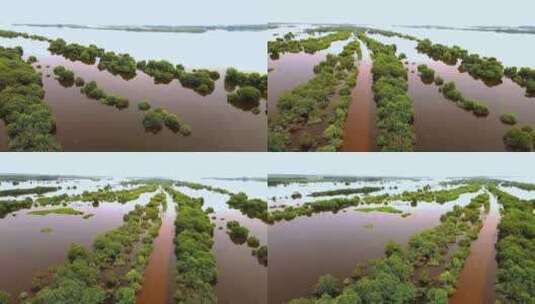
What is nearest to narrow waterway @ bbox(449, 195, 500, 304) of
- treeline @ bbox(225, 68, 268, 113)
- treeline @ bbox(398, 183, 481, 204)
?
treeline @ bbox(398, 183, 481, 204)

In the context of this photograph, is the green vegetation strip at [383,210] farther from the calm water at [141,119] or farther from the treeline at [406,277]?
the calm water at [141,119]

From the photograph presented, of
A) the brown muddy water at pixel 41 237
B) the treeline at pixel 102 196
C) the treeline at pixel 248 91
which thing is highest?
the treeline at pixel 248 91

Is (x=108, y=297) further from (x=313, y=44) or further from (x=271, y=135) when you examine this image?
(x=313, y=44)

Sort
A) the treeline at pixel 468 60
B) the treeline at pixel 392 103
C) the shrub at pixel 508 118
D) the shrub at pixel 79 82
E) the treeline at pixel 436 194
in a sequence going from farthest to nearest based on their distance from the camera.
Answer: the treeline at pixel 436 194
the shrub at pixel 79 82
the treeline at pixel 468 60
the shrub at pixel 508 118
the treeline at pixel 392 103

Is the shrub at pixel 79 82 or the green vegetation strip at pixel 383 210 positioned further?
the green vegetation strip at pixel 383 210

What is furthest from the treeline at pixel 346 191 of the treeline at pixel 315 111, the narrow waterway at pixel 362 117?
the treeline at pixel 315 111

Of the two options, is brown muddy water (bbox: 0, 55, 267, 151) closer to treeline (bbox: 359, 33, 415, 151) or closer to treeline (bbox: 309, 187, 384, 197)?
treeline (bbox: 359, 33, 415, 151)

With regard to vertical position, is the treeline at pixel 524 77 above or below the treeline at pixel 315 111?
above
